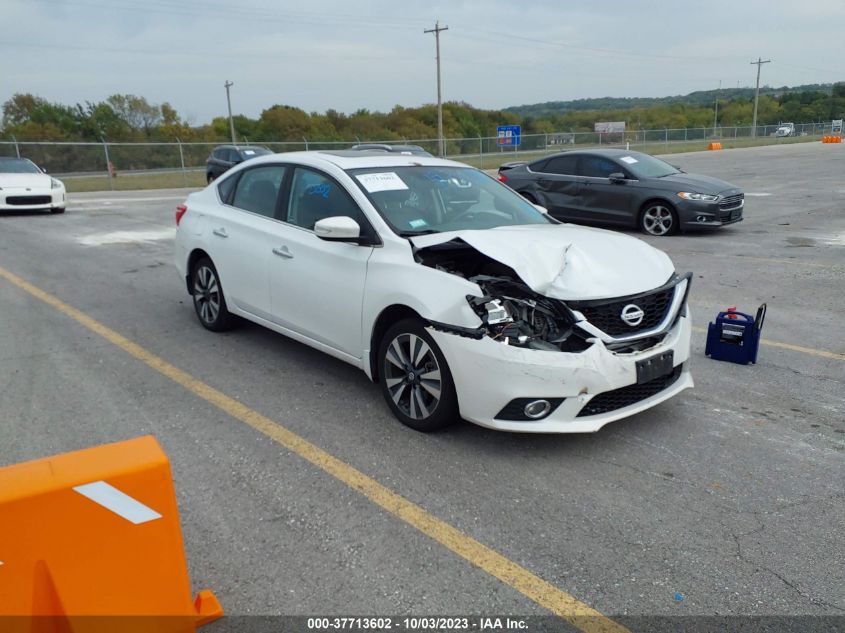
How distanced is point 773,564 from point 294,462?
245 centimetres

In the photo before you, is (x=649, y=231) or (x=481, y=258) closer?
(x=481, y=258)

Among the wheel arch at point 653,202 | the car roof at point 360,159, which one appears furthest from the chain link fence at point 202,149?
the car roof at point 360,159

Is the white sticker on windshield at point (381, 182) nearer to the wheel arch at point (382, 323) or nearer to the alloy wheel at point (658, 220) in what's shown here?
the wheel arch at point (382, 323)

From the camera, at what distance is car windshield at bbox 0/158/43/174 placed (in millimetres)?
15672

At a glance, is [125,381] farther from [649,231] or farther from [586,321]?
[649,231]

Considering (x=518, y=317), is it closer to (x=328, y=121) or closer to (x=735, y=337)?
(x=735, y=337)

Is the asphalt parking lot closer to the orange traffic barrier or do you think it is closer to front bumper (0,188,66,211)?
the orange traffic barrier

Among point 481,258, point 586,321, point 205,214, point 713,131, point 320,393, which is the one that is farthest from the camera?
point 713,131

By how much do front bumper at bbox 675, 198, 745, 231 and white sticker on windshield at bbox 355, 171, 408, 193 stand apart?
26.8 ft

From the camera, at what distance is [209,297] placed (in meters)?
6.23

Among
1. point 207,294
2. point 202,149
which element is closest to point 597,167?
point 207,294

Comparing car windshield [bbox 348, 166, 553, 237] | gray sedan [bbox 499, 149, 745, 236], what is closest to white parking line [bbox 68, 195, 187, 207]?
gray sedan [bbox 499, 149, 745, 236]

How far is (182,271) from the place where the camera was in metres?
6.51

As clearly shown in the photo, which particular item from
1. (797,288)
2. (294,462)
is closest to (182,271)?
(294,462)
